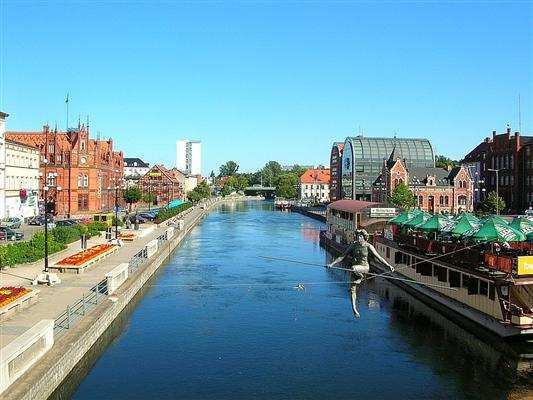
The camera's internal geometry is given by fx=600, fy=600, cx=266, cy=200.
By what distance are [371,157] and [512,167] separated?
46502mm

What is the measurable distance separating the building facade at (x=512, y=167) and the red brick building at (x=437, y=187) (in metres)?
4.19

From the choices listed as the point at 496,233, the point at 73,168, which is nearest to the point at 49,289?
the point at 496,233

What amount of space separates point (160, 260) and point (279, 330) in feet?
76.2

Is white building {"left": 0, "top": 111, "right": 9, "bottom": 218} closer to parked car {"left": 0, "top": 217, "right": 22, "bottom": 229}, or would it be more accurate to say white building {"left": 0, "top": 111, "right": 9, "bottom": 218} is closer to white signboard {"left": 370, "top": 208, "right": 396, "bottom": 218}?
parked car {"left": 0, "top": 217, "right": 22, "bottom": 229}

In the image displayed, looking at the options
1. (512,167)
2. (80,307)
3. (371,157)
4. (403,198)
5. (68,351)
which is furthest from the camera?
(371,157)

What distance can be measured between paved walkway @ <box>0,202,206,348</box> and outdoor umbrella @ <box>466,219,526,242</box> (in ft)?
67.8

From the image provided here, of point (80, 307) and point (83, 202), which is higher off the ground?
point (83, 202)

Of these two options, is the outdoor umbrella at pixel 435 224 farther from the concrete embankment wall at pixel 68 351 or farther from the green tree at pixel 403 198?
the green tree at pixel 403 198

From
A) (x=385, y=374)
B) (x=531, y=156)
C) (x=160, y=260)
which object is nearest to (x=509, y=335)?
(x=385, y=374)

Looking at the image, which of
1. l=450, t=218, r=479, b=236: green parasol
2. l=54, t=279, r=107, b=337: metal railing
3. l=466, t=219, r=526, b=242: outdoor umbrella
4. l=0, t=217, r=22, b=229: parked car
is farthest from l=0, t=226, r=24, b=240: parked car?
l=466, t=219, r=526, b=242: outdoor umbrella

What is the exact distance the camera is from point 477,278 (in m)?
30.2

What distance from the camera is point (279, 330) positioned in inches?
1190

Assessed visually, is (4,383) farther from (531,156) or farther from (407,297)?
(531,156)

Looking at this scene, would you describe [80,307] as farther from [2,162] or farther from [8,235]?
[2,162]
